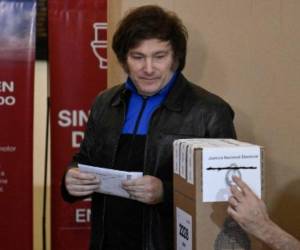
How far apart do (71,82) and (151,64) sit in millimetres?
1324

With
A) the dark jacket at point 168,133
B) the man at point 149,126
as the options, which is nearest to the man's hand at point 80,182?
A: the man at point 149,126

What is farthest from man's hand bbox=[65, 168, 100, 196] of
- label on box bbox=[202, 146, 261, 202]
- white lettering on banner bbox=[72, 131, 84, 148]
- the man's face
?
white lettering on banner bbox=[72, 131, 84, 148]

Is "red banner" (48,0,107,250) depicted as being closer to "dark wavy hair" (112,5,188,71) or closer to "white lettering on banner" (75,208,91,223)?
"white lettering on banner" (75,208,91,223)

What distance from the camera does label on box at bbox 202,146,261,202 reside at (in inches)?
54.2

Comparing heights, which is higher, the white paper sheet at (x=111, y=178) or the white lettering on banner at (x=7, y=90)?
the white lettering on banner at (x=7, y=90)

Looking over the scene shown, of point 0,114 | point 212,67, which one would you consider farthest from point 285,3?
point 0,114

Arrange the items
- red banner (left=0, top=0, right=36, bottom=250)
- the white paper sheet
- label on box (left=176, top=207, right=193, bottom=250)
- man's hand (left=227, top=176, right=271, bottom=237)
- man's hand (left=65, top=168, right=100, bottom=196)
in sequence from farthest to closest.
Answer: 1. red banner (left=0, top=0, right=36, bottom=250)
2. man's hand (left=65, top=168, right=100, bottom=196)
3. the white paper sheet
4. label on box (left=176, top=207, right=193, bottom=250)
5. man's hand (left=227, top=176, right=271, bottom=237)

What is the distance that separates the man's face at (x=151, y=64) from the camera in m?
1.87

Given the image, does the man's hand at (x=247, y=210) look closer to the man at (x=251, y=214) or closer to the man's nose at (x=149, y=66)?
the man at (x=251, y=214)

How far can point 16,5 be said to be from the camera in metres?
3.05

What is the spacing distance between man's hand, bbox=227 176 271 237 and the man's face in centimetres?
62

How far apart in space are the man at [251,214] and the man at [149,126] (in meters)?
0.46

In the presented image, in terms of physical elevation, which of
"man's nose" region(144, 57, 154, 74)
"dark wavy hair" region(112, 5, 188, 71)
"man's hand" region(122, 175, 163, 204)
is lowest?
"man's hand" region(122, 175, 163, 204)

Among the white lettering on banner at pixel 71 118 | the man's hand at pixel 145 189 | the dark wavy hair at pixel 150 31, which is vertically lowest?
the man's hand at pixel 145 189
